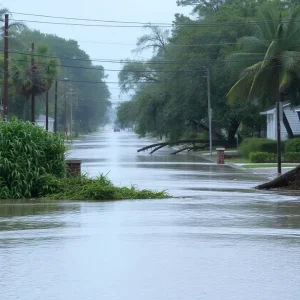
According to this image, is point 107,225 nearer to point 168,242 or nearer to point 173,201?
point 168,242

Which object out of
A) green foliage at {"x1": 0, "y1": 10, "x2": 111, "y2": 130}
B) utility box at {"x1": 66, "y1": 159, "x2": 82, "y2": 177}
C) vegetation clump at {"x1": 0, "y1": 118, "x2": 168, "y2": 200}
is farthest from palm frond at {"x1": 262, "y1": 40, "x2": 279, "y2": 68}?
vegetation clump at {"x1": 0, "y1": 118, "x2": 168, "y2": 200}

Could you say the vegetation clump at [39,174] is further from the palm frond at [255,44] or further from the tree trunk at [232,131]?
the tree trunk at [232,131]

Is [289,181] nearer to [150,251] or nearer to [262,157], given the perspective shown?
[150,251]

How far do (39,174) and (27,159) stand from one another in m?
0.61

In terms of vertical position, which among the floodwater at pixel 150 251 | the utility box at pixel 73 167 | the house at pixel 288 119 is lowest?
the floodwater at pixel 150 251

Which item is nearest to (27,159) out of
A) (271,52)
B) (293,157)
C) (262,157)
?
(271,52)

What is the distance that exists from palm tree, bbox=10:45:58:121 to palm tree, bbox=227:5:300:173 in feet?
60.5

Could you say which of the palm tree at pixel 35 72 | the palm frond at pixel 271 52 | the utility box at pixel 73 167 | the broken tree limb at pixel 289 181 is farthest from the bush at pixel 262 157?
the utility box at pixel 73 167

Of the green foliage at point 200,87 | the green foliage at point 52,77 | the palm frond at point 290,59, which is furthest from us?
the green foliage at point 200,87

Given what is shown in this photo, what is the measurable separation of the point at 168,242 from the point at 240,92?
115 ft

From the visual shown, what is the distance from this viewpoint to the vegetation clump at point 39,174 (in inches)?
822

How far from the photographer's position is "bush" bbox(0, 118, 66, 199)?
21.2m

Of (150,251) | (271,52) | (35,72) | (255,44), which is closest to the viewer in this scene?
(150,251)

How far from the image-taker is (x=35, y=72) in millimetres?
58469
